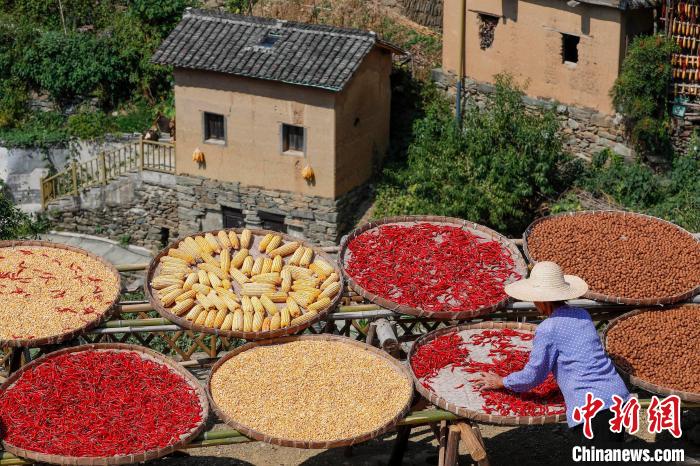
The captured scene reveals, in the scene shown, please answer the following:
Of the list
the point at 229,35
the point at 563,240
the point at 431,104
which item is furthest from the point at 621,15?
the point at 563,240

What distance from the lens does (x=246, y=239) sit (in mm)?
12938

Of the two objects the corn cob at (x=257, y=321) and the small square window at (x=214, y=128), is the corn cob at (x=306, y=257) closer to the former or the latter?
the corn cob at (x=257, y=321)

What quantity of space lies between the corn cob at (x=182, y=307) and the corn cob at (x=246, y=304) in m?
0.48

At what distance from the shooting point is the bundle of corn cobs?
462 inches

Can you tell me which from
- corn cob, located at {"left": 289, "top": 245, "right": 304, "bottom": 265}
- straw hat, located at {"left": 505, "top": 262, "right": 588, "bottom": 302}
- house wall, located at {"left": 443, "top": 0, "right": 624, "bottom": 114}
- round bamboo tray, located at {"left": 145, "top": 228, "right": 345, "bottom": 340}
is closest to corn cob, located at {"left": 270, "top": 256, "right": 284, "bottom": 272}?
corn cob, located at {"left": 289, "top": 245, "right": 304, "bottom": 265}

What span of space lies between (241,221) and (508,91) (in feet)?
18.7

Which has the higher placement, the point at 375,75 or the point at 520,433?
the point at 375,75

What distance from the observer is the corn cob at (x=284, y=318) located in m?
11.7

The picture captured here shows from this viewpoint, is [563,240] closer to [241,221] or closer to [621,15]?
[621,15]

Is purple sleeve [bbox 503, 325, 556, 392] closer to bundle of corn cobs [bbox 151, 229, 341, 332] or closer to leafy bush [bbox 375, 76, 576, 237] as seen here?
bundle of corn cobs [bbox 151, 229, 341, 332]

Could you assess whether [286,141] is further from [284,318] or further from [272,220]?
[284,318]

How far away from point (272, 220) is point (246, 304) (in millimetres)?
12326

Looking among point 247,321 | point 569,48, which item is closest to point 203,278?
point 247,321

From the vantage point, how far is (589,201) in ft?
72.4
